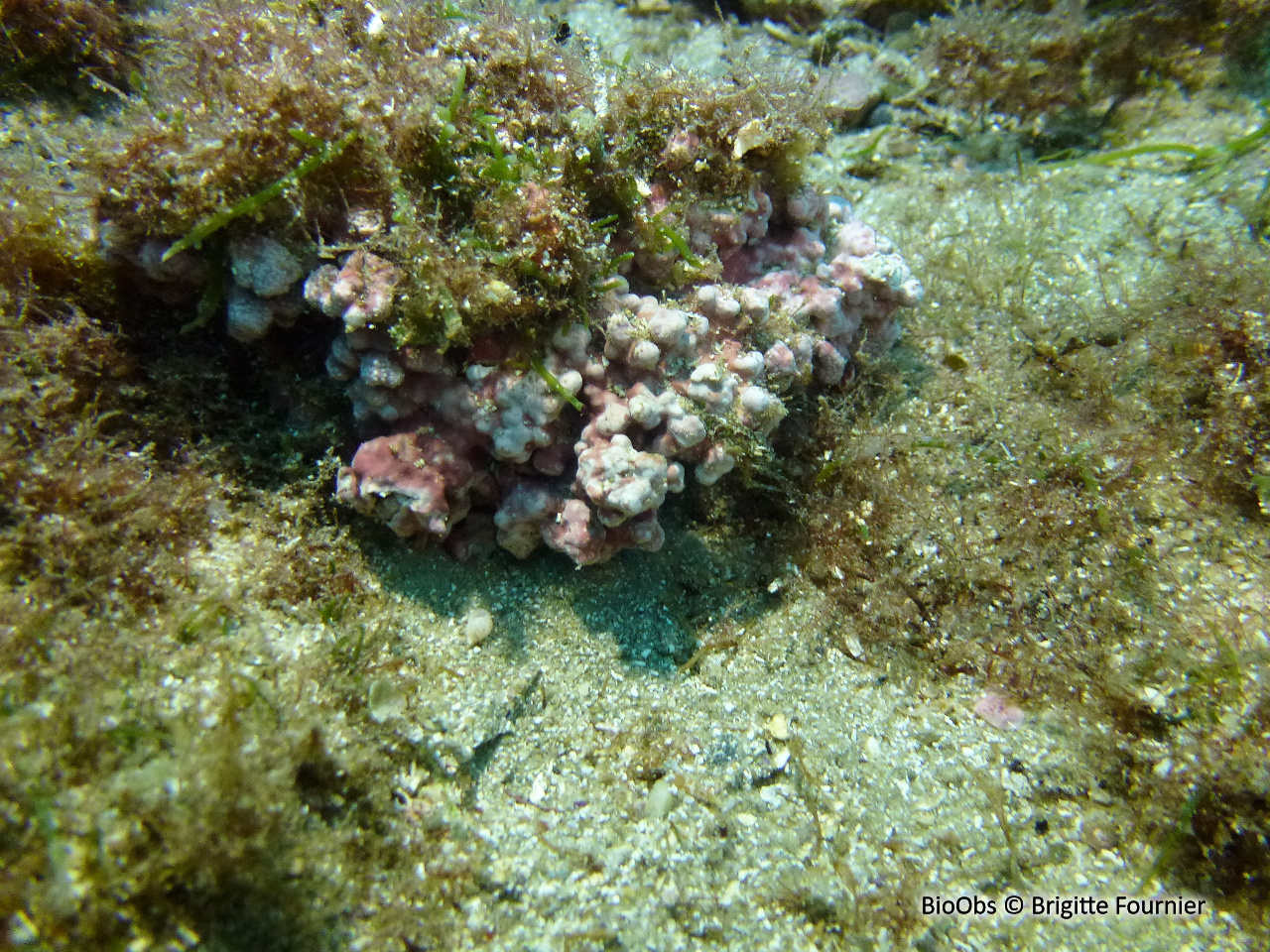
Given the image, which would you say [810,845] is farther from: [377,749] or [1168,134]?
[1168,134]

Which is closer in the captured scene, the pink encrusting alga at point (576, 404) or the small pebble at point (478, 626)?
the pink encrusting alga at point (576, 404)

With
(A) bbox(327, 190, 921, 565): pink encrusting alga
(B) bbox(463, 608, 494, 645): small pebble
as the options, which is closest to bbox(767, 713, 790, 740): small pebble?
(A) bbox(327, 190, 921, 565): pink encrusting alga

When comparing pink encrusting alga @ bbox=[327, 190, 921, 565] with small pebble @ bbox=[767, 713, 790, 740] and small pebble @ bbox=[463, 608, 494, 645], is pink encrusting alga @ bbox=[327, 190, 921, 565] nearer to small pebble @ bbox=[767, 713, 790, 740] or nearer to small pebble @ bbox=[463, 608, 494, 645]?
small pebble @ bbox=[463, 608, 494, 645]

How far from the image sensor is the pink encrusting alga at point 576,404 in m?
2.82

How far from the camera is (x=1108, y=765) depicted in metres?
2.94

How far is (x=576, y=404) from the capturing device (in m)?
2.81

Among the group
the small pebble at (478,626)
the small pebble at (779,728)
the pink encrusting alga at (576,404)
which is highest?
the pink encrusting alga at (576,404)

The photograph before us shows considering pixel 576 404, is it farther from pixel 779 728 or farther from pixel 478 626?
pixel 779 728

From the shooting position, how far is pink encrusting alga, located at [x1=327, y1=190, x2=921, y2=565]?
2818mm

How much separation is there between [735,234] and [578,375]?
3.96 ft

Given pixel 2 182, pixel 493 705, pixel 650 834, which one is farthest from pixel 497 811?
pixel 2 182

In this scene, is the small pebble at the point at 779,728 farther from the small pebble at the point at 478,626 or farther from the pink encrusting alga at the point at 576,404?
the small pebble at the point at 478,626

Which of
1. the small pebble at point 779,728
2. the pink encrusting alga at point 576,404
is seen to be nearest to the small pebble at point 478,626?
the pink encrusting alga at point 576,404

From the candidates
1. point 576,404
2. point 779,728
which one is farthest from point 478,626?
point 779,728
